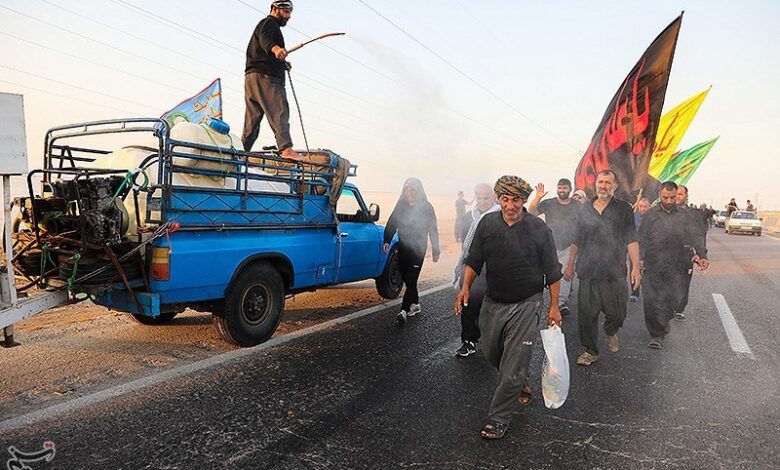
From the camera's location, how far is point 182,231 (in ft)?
13.8

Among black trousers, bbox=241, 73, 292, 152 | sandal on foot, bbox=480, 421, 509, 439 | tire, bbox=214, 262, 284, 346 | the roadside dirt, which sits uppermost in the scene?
black trousers, bbox=241, 73, 292, 152

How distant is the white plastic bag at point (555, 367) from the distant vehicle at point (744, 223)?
106 feet

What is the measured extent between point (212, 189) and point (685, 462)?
161 inches

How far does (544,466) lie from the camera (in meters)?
2.77

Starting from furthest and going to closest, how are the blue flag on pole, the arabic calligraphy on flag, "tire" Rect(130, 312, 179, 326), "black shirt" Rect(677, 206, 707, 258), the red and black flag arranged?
the arabic calligraphy on flag < the red and black flag < the blue flag on pole < "black shirt" Rect(677, 206, 707, 258) < "tire" Rect(130, 312, 179, 326)

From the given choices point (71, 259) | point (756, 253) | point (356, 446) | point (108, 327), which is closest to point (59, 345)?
point (108, 327)

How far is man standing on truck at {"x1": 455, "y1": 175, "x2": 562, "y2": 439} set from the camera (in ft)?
10.8

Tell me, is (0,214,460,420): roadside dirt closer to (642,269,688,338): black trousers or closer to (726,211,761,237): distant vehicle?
(642,269,688,338): black trousers

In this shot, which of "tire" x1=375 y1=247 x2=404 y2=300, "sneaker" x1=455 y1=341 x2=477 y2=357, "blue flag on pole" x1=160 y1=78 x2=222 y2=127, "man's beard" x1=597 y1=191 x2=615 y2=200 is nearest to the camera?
"sneaker" x1=455 y1=341 x2=477 y2=357

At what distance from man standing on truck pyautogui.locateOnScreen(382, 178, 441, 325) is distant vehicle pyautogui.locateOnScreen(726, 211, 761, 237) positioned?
30388mm

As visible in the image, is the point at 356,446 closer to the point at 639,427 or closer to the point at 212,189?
the point at 639,427

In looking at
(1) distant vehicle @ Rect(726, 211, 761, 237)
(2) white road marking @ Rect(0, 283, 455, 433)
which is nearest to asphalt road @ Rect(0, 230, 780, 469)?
(2) white road marking @ Rect(0, 283, 455, 433)

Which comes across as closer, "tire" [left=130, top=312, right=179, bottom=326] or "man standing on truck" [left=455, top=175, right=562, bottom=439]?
"man standing on truck" [left=455, top=175, right=562, bottom=439]

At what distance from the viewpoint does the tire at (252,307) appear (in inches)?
183
